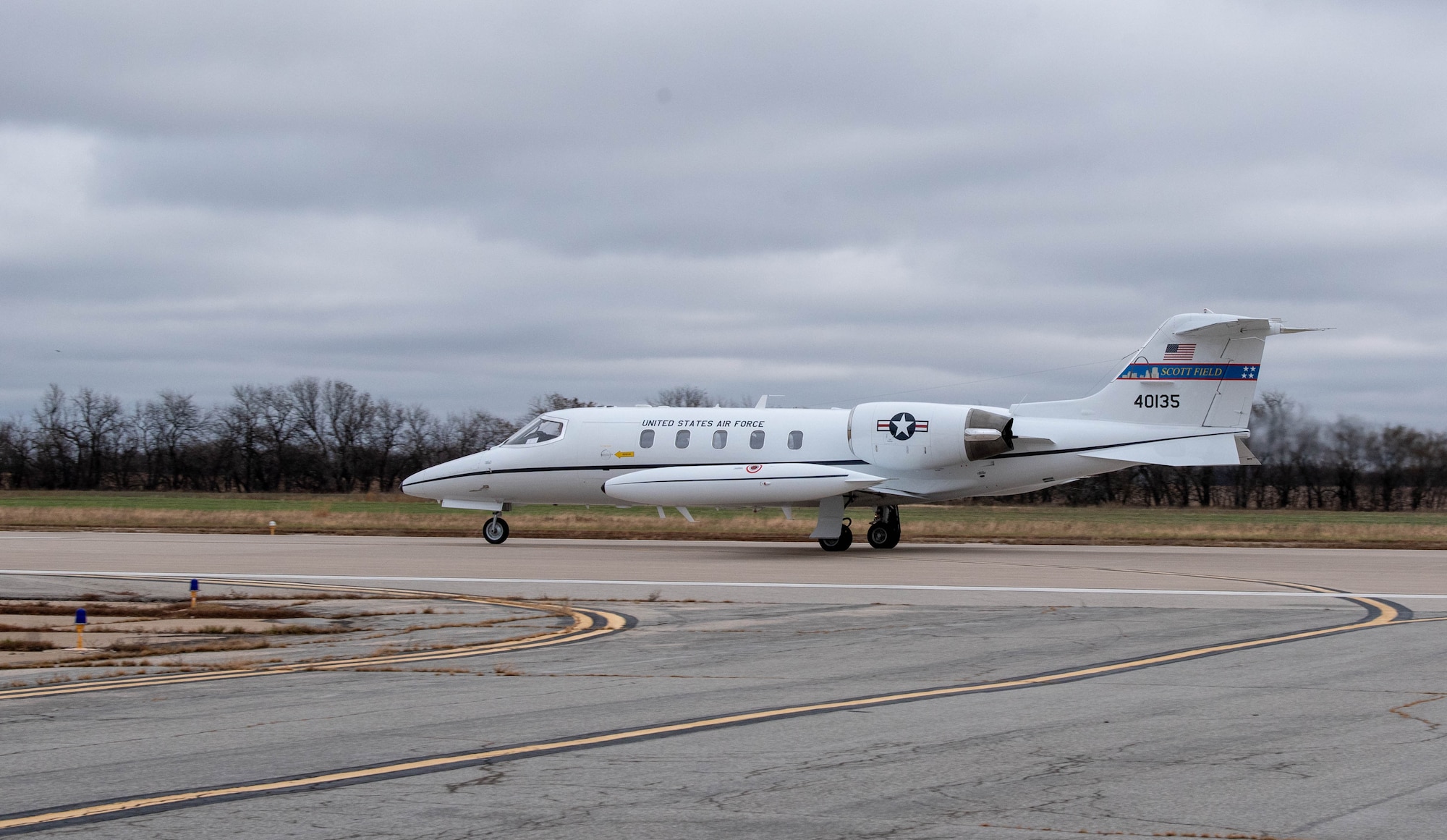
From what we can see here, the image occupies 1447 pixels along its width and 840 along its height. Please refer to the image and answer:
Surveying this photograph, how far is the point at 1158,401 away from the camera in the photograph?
27188 mm

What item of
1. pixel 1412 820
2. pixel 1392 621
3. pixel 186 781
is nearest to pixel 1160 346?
pixel 1392 621

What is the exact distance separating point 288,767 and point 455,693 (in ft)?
8.84

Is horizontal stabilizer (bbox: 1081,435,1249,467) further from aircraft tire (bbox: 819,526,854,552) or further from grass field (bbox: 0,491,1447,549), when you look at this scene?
grass field (bbox: 0,491,1447,549)

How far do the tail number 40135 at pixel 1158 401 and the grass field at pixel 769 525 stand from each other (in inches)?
265

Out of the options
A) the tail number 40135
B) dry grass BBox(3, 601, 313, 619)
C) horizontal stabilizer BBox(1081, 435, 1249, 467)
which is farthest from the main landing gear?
dry grass BBox(3, 601, 313, 619)

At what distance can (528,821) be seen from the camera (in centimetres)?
604

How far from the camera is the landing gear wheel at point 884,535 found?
2952 cm

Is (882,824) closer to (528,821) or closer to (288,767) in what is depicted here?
(528,821)

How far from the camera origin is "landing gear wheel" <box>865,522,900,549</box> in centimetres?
2952

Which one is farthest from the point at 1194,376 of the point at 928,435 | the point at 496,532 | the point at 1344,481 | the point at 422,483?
the point at 1344,481

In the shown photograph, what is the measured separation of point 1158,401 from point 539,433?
14456 mm

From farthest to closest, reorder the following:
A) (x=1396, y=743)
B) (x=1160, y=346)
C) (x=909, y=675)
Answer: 1. (x=1160, y=346)
2. (x=909, y=675)
3. (x=1396, y=743)

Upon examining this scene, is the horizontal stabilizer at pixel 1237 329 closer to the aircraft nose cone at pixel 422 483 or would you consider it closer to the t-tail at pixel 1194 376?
the t-tail at pixel 1194 376

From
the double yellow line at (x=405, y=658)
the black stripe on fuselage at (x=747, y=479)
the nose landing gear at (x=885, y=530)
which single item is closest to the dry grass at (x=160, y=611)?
the double yellow line at (x=405, y=658)
